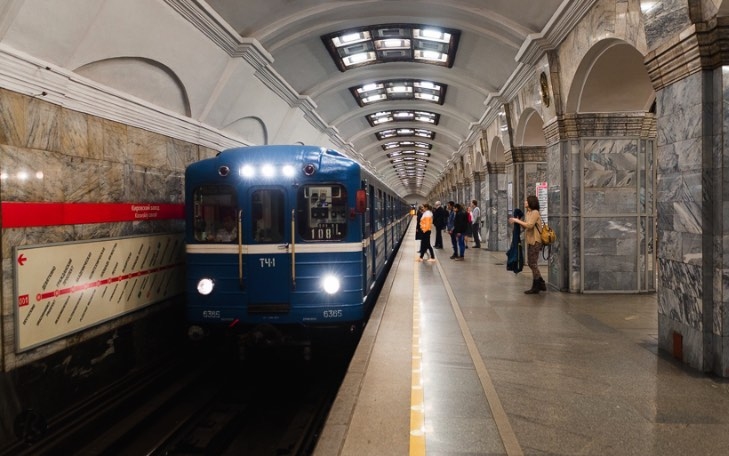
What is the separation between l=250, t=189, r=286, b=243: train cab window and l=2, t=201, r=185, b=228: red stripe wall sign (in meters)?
1.83

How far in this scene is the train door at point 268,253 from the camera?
561 centimetres

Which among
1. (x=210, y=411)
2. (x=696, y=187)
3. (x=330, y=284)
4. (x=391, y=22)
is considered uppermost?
(x=391, y=22)

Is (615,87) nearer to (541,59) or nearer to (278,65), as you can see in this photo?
(541,59)

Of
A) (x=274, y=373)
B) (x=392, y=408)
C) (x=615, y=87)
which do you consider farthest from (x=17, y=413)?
(x=615, y=87)

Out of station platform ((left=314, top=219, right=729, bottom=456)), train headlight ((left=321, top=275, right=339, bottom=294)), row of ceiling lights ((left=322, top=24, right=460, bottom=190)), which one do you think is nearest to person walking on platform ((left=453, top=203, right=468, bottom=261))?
row of ceiling lights ((left=322, top=24, right=460, bottom=190))

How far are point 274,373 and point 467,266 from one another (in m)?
7.68

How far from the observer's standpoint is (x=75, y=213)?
5.29 m

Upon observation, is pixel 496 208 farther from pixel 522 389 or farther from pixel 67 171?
pixel 67 171

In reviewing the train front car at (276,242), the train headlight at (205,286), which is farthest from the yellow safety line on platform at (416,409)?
the train headlight at (205,286)

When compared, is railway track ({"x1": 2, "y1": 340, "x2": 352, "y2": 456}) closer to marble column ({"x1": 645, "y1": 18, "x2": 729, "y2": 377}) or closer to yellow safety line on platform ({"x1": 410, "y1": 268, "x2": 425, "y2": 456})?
yellow safety line on platform ({"x1": 410, "y1": 268, "x2": 425, "y2": 456})

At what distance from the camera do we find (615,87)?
8.32 meters

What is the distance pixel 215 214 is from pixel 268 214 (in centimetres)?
65

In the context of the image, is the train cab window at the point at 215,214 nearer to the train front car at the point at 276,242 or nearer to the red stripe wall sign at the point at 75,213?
the train front car at the point at 276,242

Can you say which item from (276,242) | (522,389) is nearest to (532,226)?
(522,389)
